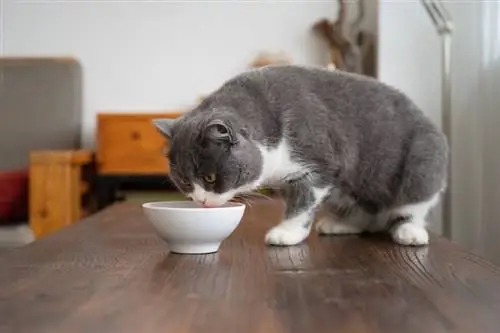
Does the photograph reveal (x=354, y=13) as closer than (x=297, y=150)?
No

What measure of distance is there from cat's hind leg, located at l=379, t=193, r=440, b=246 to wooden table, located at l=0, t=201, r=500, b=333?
0.03 metres

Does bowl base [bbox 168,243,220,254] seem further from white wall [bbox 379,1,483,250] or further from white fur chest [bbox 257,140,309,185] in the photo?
white wall [bbox 379,1,483,250]

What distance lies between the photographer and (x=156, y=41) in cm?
328

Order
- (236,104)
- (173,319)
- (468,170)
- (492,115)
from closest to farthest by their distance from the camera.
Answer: (173,319) < (236,104) < (492,115) < (468,170)

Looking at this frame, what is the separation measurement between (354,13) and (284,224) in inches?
85.6

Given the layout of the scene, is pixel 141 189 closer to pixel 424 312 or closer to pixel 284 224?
pixel 284 224

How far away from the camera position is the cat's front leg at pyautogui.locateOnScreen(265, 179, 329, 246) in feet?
3.86

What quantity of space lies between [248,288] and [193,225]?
0.85 feet

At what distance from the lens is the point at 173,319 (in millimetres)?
621

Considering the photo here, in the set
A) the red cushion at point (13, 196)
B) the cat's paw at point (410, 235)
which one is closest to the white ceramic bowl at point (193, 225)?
the cat's paw at point (410, 235)

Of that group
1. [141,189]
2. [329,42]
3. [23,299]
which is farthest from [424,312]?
[329,42]

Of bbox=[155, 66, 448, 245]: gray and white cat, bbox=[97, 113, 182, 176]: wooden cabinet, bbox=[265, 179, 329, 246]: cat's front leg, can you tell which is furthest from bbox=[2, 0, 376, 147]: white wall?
bbox=[265, 179, 329, 246]: cat's front leg

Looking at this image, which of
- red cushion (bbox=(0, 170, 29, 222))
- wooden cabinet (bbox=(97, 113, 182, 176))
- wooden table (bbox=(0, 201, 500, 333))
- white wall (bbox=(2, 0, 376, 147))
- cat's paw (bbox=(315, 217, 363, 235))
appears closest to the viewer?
wooden table (bbox=(0, 201, 500, 333))

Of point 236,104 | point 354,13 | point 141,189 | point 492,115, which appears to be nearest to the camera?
point 236,104
